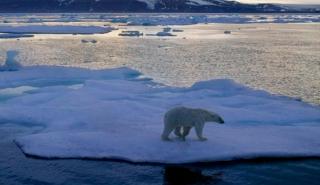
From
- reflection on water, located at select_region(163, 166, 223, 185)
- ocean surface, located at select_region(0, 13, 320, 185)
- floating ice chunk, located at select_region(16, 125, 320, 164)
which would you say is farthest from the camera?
floating ice chunk, located at select_region(16, 125, 320, 164)

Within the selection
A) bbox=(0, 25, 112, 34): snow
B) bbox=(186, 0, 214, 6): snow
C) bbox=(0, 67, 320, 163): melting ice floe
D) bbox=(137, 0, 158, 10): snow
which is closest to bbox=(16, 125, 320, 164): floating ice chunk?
bbox=(0, 67, 320, 163): melting ice floe

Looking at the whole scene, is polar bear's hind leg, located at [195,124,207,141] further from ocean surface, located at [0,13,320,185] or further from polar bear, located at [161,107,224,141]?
ocean surface, located at [0,13,320,185]

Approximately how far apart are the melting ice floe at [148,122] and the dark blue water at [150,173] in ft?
0.68

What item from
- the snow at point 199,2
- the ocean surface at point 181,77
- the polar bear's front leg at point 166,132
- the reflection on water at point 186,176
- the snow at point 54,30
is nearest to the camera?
the reflection on water at point 186,176

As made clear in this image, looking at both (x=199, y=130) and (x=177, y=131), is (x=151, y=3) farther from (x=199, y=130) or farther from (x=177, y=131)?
(x=199, y=130)

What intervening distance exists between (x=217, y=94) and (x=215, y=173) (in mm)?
A: 5782

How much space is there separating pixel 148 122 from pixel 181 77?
27.2 feet

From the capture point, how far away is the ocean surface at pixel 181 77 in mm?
7262

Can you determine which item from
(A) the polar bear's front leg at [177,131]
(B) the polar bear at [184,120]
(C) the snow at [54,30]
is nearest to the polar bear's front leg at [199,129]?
(B) the polar bear at [184,120]

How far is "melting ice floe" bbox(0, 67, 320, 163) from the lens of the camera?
808 centimetres

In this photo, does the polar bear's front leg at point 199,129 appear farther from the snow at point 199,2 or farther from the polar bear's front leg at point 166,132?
the snow at point 199,2

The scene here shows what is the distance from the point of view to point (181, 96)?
41.8ft

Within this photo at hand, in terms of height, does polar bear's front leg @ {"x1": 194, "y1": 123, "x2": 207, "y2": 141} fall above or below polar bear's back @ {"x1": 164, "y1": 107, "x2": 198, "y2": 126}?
below

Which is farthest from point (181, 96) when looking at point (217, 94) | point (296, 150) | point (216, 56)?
point (216, 56)
